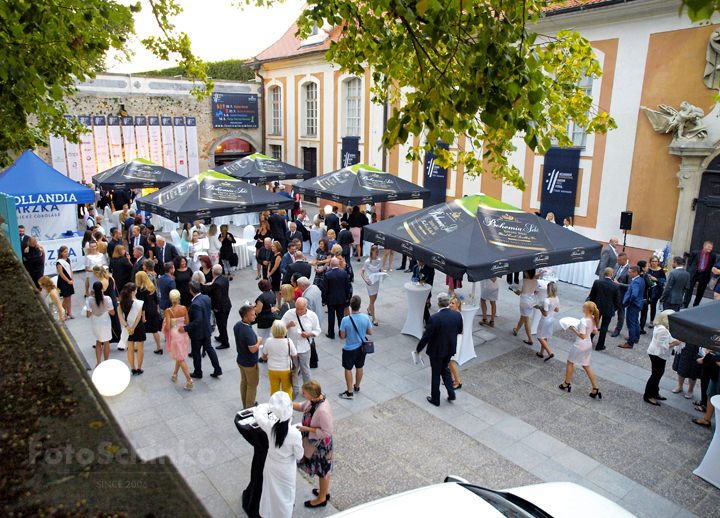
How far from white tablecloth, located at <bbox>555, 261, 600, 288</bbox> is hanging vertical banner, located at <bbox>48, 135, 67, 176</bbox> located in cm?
2115

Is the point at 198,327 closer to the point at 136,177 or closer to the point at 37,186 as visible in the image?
the point at 37,186

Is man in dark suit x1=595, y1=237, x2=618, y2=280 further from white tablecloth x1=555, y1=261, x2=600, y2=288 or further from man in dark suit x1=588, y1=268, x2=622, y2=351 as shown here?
man in dark suit x1=588, y1=268, x2=622, y2=351

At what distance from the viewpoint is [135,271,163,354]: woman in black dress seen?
8008 mm

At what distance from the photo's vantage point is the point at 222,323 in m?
8.67

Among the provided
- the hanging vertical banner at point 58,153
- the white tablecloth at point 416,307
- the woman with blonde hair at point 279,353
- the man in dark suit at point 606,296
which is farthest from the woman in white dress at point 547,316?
the hanging vertical banner at point 58,153

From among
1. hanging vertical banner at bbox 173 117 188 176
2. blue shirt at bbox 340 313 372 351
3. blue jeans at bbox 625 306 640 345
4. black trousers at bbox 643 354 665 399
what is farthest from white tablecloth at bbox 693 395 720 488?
hanging vertical banner at bbox 173 117 188 176

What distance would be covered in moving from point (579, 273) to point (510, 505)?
37.0 feet

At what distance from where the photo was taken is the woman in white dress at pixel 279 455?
4430 mm

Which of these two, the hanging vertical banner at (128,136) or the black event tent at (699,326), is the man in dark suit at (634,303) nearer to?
the black event tent at (699,326)

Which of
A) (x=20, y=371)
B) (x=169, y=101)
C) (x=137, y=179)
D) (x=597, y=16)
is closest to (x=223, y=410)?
(x=20, y=371)

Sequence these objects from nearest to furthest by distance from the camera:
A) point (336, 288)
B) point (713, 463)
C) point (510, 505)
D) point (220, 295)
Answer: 1. point (510, 505)
2. point (713, 463)
3. point (220, 295)
4. point (336, 288)

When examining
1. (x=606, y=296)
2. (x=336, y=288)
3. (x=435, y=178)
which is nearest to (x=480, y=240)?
(x=336, y=288)

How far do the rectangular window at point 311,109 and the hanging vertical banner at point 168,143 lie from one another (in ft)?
22.6

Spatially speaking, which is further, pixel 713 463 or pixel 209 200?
pixel 209 200
